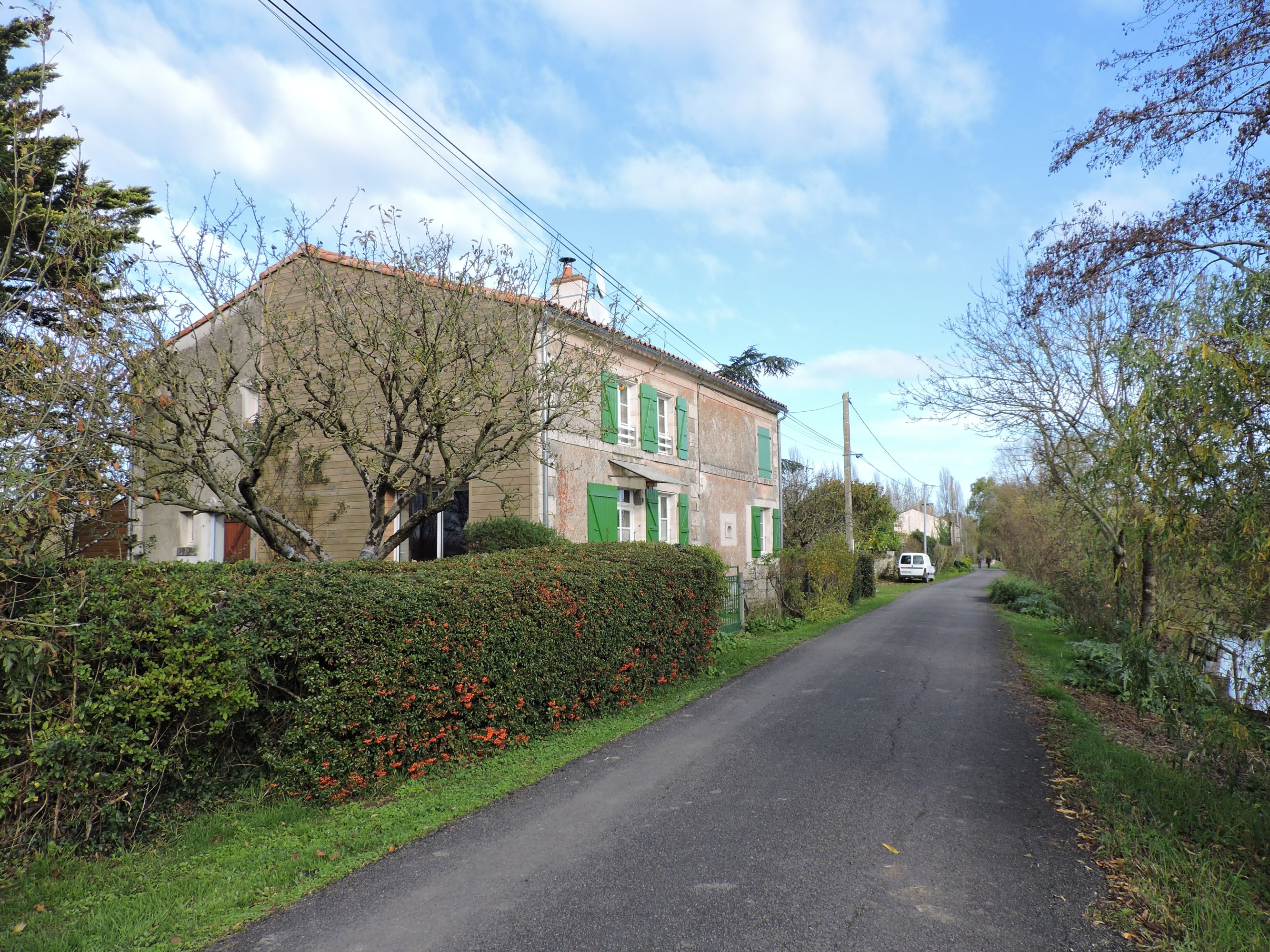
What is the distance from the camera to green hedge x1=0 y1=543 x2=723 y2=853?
162 inches

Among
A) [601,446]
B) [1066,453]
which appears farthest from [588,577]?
[1066,453]

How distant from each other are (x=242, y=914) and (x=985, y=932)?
346 cm

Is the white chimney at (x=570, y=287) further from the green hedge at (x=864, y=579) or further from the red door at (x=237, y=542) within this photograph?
the green hedge at (x=864, y=579)

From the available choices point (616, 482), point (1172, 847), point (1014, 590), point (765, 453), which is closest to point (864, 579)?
point (1014, 590)

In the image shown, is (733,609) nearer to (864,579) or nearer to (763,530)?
(763,530)

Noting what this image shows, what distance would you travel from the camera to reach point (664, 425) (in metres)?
17.8

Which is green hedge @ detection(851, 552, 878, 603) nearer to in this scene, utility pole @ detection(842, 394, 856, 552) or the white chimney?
utility pole @ detection(842, 394, 856, 552)

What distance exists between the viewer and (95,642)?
14.2ft

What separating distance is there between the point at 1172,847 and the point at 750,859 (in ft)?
7.92

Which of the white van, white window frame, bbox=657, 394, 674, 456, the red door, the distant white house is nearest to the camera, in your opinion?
the red door

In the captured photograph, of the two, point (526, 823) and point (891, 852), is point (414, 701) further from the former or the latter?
point (891, 852)

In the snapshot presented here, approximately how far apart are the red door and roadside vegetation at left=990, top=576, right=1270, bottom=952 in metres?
14.2

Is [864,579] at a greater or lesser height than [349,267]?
lesser

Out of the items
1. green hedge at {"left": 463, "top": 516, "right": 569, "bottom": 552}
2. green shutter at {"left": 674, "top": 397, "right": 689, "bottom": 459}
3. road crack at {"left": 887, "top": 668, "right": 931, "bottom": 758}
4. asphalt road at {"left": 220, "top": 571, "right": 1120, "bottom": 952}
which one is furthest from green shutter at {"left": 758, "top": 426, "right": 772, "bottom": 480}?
asphalt road at {"left": 220, "top": 571, "right": 1120, "bottom": 952}
